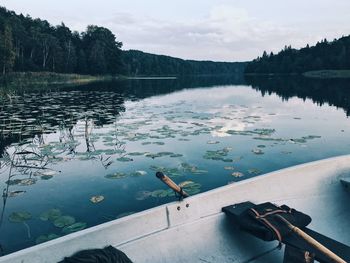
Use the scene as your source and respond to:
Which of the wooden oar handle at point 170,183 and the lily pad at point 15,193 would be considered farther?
the lily pad at point 15,193

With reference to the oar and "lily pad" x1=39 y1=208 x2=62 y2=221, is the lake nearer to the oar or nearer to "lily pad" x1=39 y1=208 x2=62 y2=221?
"lily pad" x1=39 y1=208 x2=62 y2=221

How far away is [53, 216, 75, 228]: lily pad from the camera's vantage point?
14.7 feet

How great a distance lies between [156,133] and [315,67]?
338 ft

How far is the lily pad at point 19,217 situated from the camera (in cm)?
465

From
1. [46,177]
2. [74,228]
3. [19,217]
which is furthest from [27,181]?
[74,228]

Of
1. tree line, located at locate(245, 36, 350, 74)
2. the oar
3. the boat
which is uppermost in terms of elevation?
tree line, located at locate(245, 36, 350, 74)

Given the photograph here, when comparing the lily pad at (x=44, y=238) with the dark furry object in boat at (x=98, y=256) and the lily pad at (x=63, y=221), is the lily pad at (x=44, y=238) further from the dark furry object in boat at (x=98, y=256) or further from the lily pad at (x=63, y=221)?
the dark furry object in boat at (x=98, y=256)

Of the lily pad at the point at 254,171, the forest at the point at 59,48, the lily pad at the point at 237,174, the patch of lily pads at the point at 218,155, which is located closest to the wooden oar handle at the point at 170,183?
the lily pad at the point at 237,174

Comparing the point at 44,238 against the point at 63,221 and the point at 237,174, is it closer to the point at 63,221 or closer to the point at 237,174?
the point at 63,221

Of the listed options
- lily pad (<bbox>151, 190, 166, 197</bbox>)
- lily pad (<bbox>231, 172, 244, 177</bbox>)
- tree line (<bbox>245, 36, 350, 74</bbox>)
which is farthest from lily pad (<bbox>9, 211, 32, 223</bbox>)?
tree line (<bbox>245, 36, 350, 74</bbox>)

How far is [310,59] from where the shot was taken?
10406 cm

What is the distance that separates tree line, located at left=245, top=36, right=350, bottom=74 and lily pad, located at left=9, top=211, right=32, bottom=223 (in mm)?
102417

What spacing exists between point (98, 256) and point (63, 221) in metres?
2.47

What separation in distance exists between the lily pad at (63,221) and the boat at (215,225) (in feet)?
7.00
